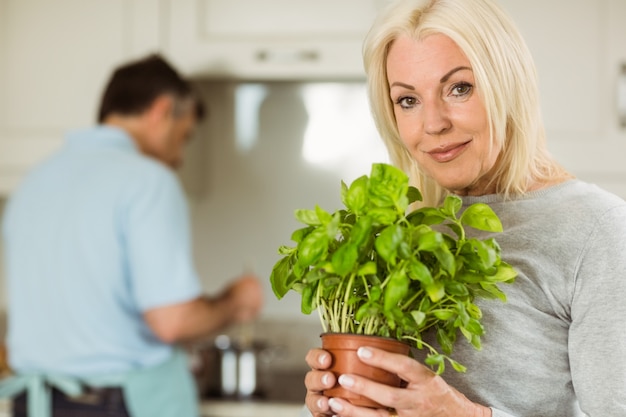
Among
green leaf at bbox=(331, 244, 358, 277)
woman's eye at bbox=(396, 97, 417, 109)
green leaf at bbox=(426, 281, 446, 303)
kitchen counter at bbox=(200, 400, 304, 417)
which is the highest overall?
woman's eye at bbox=(396, 97, 417, 109)

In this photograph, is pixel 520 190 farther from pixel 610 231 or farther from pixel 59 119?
pixel 59 119

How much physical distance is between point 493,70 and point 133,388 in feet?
4.46

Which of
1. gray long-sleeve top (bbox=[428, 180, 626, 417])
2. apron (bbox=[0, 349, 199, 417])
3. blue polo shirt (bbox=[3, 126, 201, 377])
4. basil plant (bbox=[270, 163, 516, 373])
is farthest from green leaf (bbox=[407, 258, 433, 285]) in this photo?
apron (bbox=[0, 349, 199, 417])

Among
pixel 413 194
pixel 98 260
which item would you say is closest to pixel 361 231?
pixel 413 194

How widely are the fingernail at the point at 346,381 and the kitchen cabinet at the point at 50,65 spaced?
1948 mm

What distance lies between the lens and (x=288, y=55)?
2561 millimetres

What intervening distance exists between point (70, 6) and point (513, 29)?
195cm

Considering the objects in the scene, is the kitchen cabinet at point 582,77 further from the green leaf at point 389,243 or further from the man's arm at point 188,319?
the green leaf at point 389,243

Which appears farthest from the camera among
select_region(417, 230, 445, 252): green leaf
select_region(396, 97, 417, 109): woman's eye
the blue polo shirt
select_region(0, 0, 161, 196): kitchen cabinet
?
select_region(0, 0, 161, 196): kitchen cabinet

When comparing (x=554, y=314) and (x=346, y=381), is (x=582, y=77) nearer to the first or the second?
(x=554, y=314)

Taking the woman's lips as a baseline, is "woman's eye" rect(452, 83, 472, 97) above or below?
above

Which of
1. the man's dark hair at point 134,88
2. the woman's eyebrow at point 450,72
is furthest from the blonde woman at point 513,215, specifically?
the man's dark hair at point 134,88

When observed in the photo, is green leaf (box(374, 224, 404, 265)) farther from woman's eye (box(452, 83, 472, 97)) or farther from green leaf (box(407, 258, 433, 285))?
woman's eye (box(452, 83, 472, 97))

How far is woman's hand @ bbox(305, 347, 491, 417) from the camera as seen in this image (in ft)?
2.83
